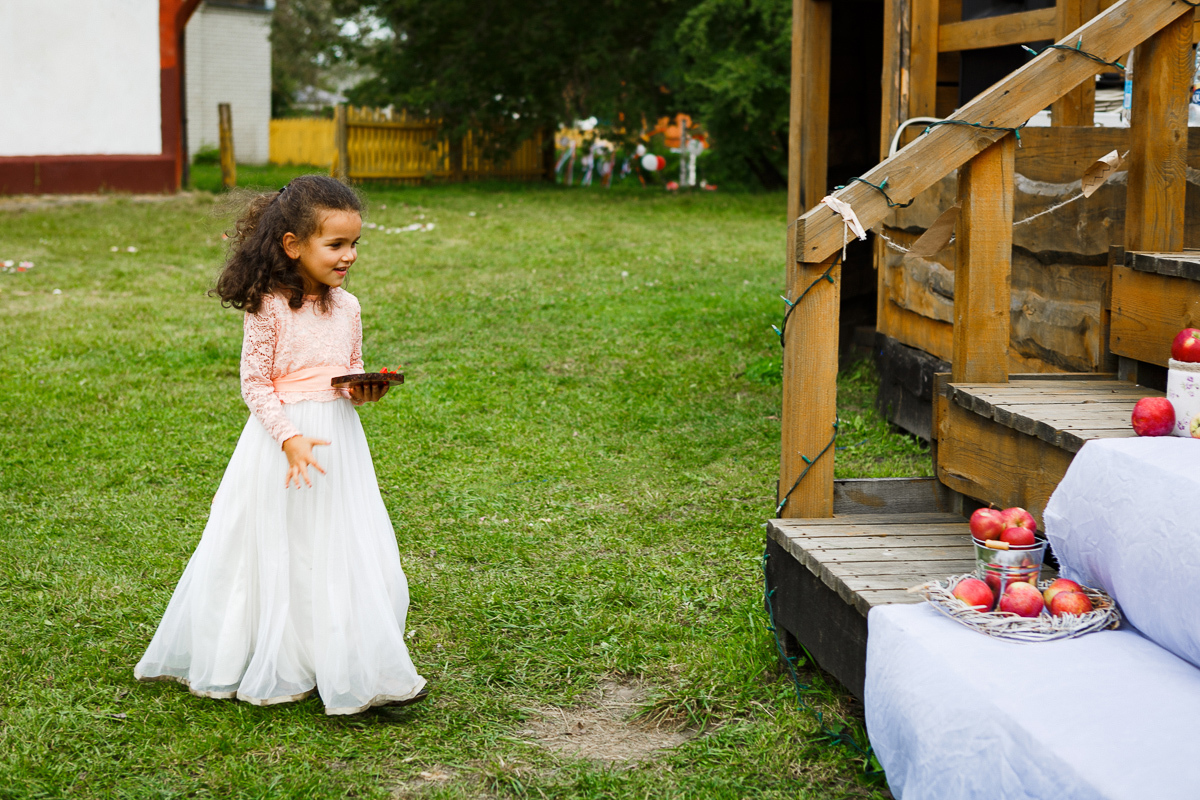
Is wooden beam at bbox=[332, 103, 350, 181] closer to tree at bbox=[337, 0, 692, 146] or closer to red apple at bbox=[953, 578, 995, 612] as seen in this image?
tree at bbox=[337, 0, 692, 146]

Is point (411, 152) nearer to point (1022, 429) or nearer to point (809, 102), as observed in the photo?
point (809, 102)

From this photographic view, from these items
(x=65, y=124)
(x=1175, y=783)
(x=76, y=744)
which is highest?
(x=65, y=124)

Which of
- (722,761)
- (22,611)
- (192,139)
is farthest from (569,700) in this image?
(192,139)

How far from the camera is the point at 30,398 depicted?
6.25 meters

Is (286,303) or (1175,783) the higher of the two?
(286,303)

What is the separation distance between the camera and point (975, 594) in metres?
2.49

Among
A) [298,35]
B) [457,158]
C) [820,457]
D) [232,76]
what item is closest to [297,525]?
[820,457]

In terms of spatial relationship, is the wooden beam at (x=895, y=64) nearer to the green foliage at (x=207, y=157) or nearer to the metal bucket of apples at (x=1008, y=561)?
the metal bucket of apples at (x=1008, y=561)

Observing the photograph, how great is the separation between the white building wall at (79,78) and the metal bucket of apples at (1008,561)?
16498mm

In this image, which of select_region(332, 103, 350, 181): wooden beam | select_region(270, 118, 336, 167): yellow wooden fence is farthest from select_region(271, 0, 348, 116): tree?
select_region(332, 103, 350, 181): wooden beam

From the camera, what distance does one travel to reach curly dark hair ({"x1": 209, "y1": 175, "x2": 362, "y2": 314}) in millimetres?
2961

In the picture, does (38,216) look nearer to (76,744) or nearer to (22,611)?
(22,611)

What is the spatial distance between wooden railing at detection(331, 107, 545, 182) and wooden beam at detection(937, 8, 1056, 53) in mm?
14589

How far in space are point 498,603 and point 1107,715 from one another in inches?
83.5
